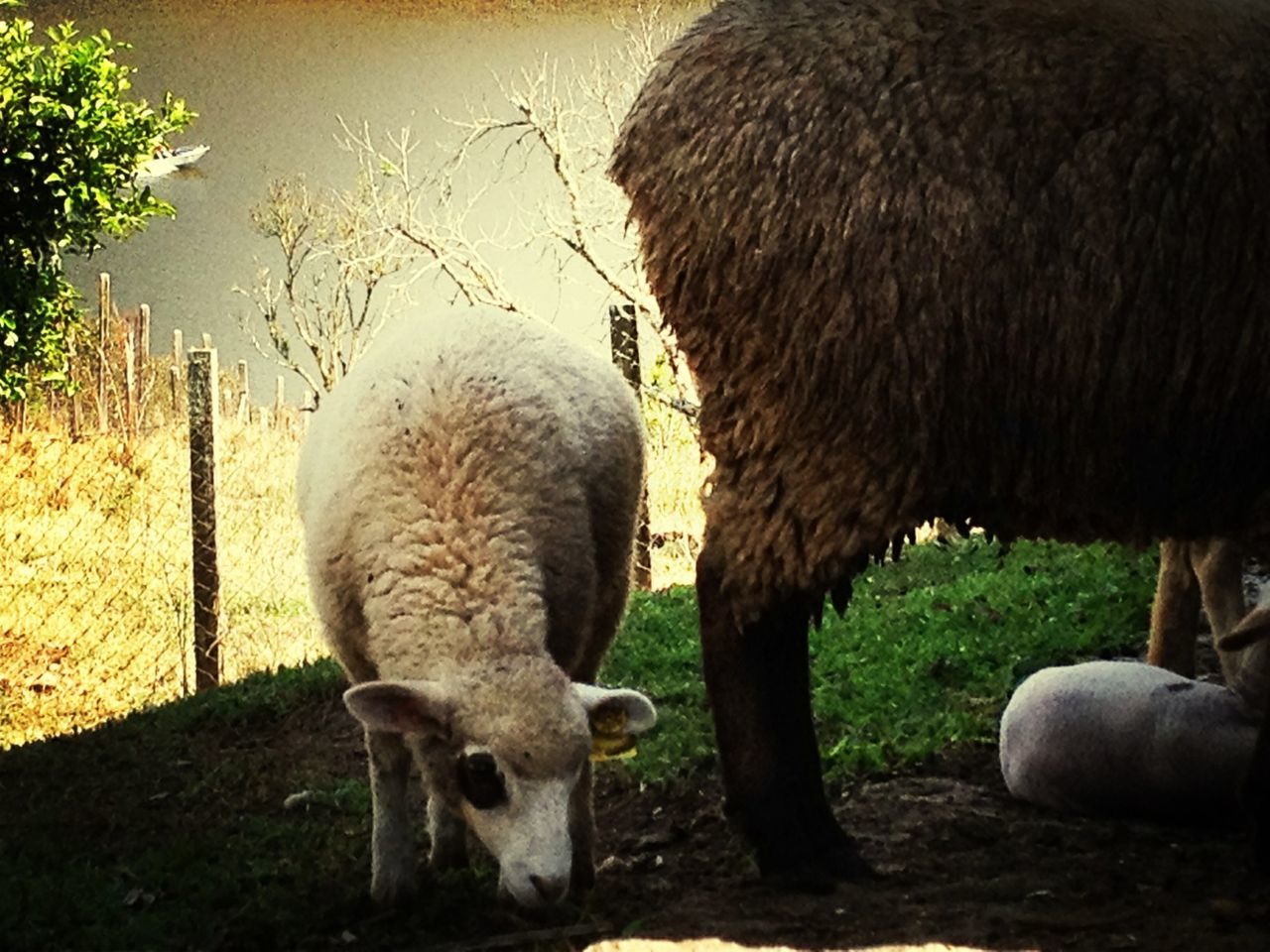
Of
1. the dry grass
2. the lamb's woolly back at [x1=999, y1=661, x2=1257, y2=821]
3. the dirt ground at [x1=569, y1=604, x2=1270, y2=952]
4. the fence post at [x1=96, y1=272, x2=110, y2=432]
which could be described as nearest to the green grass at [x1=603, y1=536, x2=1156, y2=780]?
the dirt ground at [x1=569, y1=604, x2=1270, y2=952]

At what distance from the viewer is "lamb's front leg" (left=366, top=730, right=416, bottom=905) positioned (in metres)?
3.98

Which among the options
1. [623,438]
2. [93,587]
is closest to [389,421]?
[623,438]

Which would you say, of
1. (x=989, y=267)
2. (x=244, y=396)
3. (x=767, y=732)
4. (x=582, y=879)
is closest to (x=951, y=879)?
(x=767, y=732)

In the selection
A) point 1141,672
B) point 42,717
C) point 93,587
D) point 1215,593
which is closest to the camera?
point 1141,672

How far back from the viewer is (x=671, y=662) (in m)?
6.72

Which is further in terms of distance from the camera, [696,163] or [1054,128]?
[696,163]

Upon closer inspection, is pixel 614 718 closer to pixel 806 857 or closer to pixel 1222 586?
pixel 806 857

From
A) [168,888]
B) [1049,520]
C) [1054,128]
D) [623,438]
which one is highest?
[1054,128]

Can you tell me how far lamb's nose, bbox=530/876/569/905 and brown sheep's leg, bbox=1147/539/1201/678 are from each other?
282 cm

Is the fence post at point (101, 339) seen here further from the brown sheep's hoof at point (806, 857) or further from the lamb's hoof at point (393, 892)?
the brown sheep's hoof at point (806, 857)

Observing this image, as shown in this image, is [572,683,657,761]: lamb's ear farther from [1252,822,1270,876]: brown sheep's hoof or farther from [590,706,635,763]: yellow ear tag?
[1252,822,1270,876]: brown sheep's hoof

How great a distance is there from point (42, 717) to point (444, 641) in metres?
5.66

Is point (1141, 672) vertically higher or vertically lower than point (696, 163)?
lower

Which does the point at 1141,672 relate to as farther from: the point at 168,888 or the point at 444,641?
the point at 168,888
